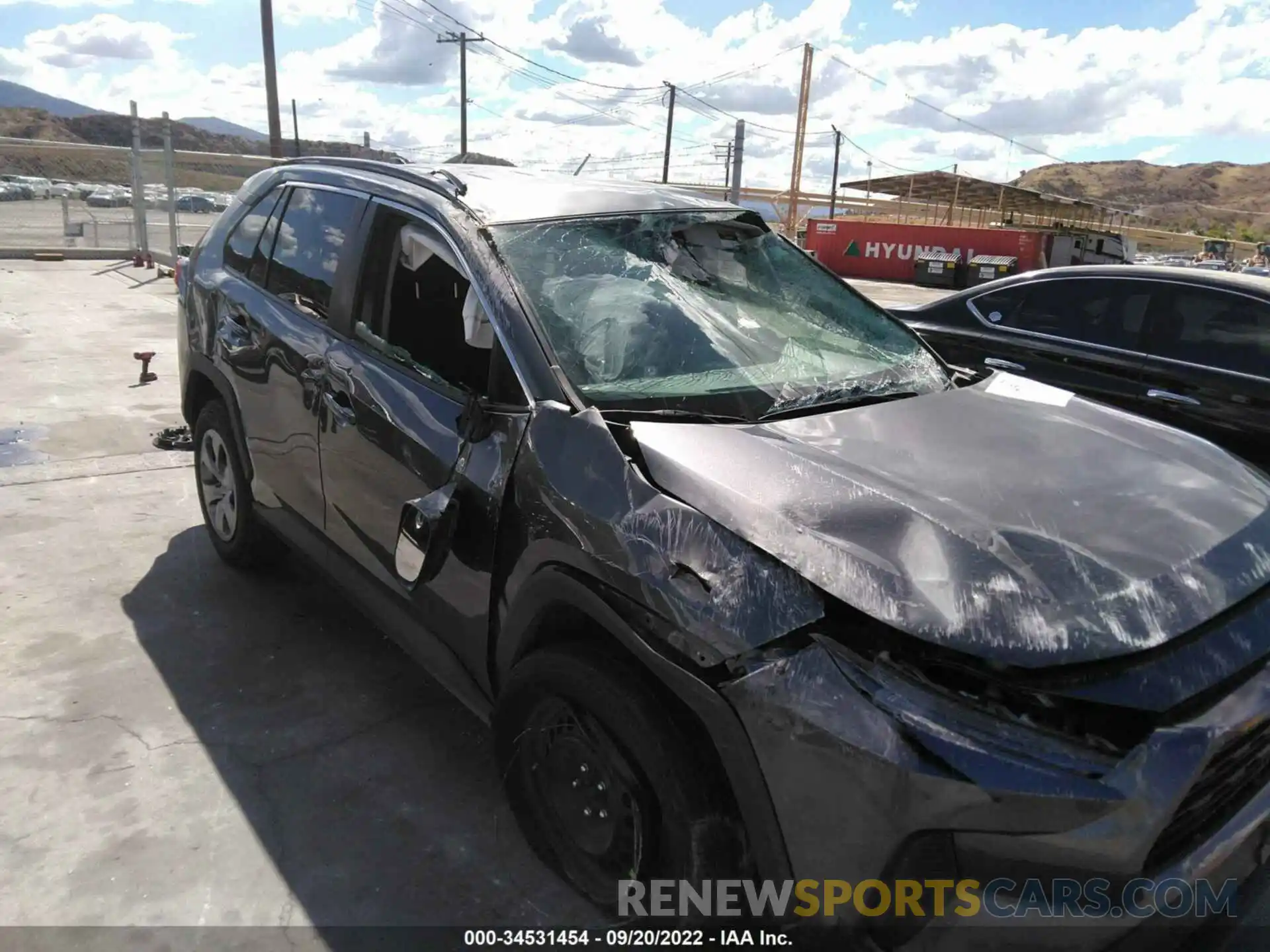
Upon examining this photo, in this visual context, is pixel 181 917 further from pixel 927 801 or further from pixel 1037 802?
pixel 1037 802

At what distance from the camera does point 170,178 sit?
49.3ft

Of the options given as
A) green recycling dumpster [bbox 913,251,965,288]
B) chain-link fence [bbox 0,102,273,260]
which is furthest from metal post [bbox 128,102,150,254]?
green recycling dumpster [bbox 913,251,965,288]

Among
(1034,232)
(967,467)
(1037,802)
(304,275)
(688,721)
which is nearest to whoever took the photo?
(1037,802)

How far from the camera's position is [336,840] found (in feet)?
8.75

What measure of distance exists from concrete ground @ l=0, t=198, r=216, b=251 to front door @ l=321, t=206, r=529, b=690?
15.4 metres

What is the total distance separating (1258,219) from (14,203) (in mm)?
126408

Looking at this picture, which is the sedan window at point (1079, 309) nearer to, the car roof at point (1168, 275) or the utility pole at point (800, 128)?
the car roof at point (1168, 275)

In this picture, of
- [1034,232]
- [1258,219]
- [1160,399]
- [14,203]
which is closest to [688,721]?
[1160,399]

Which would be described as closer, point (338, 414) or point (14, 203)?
point (338, 414)

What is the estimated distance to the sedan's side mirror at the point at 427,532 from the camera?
2465mm

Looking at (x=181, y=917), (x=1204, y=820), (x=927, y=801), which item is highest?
(x=927, y=801)

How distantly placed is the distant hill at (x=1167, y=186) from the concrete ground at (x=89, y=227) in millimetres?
124526

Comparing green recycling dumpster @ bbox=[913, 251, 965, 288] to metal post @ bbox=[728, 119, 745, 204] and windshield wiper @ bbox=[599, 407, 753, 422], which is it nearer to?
metal post @ bbox=[728, 119, 745, 204]

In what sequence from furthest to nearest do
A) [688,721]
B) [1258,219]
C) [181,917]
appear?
[1258,219] < [181,917] < [688,721]
